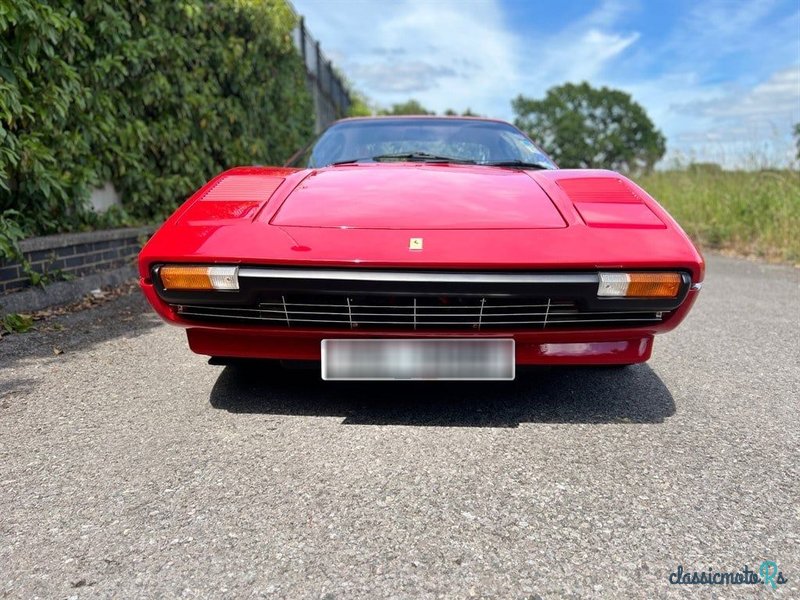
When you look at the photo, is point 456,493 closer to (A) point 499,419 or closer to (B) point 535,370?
(A) point 499,419

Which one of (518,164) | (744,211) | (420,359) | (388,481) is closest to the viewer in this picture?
(388,481)

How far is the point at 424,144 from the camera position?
349 centimetres

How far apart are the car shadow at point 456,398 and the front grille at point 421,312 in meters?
0.29

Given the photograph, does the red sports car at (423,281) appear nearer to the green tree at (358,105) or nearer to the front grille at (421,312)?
the front grille at (421,312)

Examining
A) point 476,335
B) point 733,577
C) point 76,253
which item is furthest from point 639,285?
point 76,253

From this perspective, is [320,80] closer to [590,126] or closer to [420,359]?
[420,359]

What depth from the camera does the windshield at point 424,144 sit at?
10.5ft

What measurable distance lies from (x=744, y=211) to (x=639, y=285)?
282 inches

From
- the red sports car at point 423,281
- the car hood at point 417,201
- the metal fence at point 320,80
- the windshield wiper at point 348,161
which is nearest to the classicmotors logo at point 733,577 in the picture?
the red sports car at point 423,281

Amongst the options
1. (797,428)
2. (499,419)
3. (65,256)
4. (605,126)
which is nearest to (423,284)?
(499,419)

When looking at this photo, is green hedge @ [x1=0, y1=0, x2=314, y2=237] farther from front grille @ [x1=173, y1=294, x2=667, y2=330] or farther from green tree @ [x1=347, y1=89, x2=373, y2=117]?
green tree @ [x1=347, y1=89, x2=373, y2=117]

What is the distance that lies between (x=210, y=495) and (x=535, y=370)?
3.90 ft

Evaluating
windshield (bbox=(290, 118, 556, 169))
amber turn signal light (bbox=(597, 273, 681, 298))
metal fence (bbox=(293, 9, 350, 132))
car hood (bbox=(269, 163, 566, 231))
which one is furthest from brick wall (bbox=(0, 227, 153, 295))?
metal fence (bbox=(293, 9, 350, 132))

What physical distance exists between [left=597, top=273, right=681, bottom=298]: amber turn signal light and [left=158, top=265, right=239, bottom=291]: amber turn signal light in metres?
1.13
